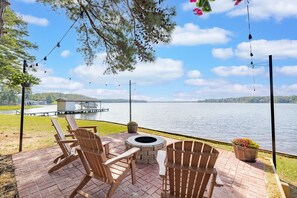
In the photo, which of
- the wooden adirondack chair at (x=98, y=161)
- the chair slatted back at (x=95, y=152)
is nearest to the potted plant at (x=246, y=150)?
the wooden adirondack chair at (x=98, y=161)

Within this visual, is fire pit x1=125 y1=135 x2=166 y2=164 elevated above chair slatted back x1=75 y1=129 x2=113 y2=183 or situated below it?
below

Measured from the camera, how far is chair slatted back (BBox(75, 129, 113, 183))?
2.14 meters

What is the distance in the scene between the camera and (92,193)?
251 centimetres

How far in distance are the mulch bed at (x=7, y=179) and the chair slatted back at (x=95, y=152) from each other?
1370 millimetres

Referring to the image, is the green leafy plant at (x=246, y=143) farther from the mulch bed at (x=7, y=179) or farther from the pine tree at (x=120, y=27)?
the mulch bed at (x=7, y=179)

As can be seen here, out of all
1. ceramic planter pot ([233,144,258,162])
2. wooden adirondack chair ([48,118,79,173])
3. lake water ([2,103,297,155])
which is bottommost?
lake water ([2,103,297,155])

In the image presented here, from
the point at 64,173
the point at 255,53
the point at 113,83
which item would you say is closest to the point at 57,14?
the point at 64,173

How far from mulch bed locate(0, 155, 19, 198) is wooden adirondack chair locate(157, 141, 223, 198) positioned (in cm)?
253

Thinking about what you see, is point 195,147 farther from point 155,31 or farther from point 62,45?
point 62,45

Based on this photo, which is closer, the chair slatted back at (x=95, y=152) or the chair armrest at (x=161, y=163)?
A: the chair armrest at (x=161, y=163)

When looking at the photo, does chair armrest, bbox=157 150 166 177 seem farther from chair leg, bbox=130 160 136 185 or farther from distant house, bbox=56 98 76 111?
distant house, bbox=56 98 76 111

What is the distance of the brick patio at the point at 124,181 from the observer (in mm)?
2549

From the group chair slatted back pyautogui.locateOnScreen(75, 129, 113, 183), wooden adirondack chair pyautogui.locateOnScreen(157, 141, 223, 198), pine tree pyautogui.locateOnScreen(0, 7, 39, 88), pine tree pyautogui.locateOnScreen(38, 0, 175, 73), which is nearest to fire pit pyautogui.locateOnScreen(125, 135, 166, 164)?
chair slatted back pyautogui.locateOnScreen(75, 129, 113, 183)

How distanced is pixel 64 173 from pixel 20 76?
9.46 ft
